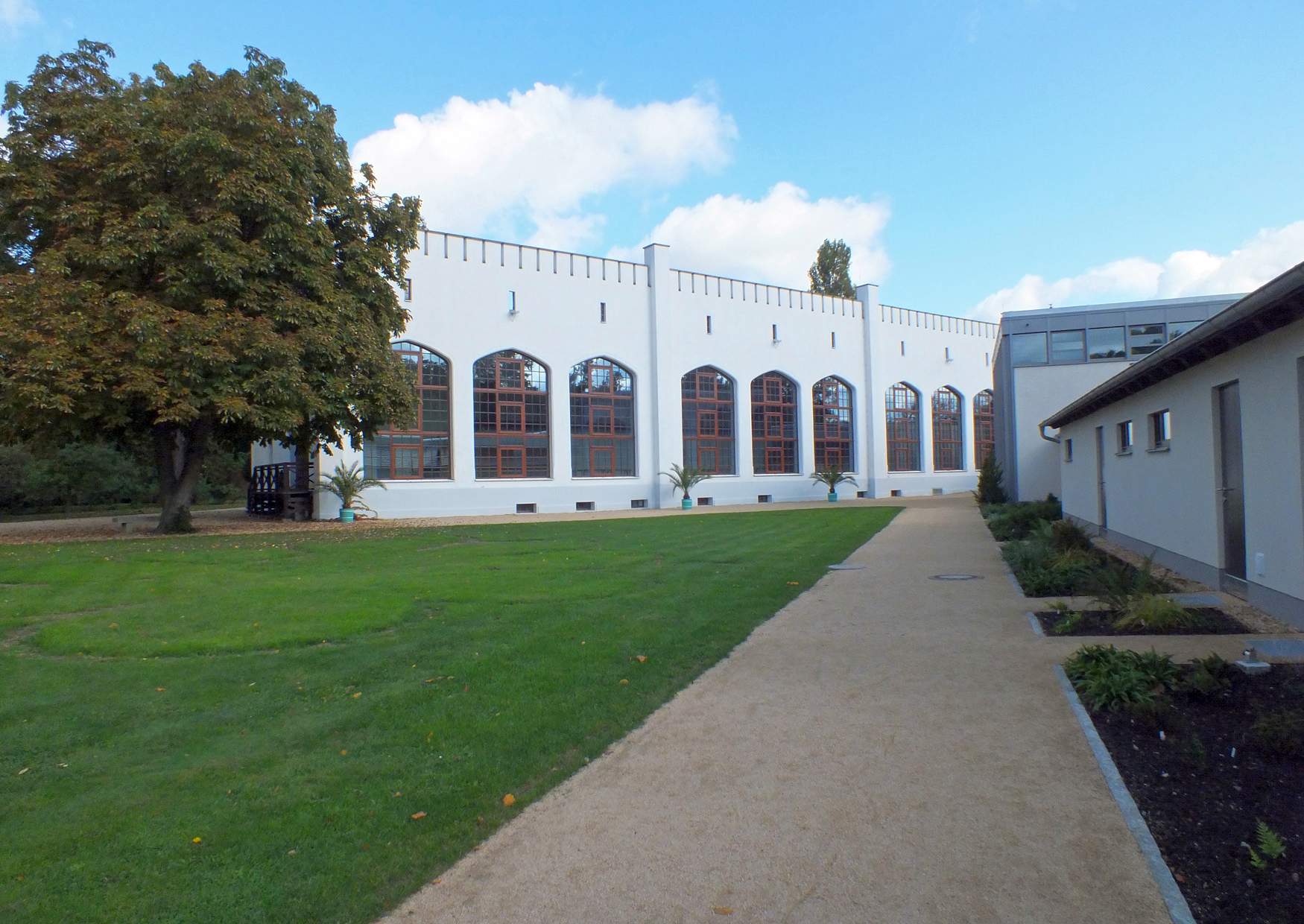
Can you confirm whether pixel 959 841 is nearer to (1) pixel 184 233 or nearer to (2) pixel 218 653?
(2) pixel 218 653

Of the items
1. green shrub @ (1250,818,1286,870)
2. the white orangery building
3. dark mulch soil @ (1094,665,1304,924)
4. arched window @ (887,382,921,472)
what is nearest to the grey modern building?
the white orangery building

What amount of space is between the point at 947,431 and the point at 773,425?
14145 millimetres

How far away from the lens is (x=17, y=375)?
54.0 feet

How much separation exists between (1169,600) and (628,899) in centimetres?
676

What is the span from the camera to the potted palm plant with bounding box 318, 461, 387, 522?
27.2m

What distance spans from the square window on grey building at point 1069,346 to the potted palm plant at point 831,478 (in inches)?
619

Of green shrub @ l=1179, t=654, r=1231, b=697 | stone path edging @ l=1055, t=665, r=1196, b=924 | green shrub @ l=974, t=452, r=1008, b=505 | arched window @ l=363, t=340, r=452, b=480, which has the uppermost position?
arched window @ l=363, t=340, r=452, b=480

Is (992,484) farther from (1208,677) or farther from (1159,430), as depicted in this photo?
(1208,677)

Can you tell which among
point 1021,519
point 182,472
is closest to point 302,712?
point 1021,519

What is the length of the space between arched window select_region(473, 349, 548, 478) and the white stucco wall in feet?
69.6

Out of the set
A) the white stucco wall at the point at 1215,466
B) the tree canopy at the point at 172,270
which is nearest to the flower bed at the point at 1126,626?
the white stucco wall at the point at 1215,466

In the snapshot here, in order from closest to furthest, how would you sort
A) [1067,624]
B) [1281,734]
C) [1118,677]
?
[1281,734], [1118,677], [1067,624]

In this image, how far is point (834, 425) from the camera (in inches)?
1714

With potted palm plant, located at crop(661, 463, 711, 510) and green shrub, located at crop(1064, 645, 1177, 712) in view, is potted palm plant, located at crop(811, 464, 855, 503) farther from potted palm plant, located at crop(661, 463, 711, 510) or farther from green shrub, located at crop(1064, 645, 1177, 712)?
green shrub, located at crop(1064, 645, 1177, 712)
